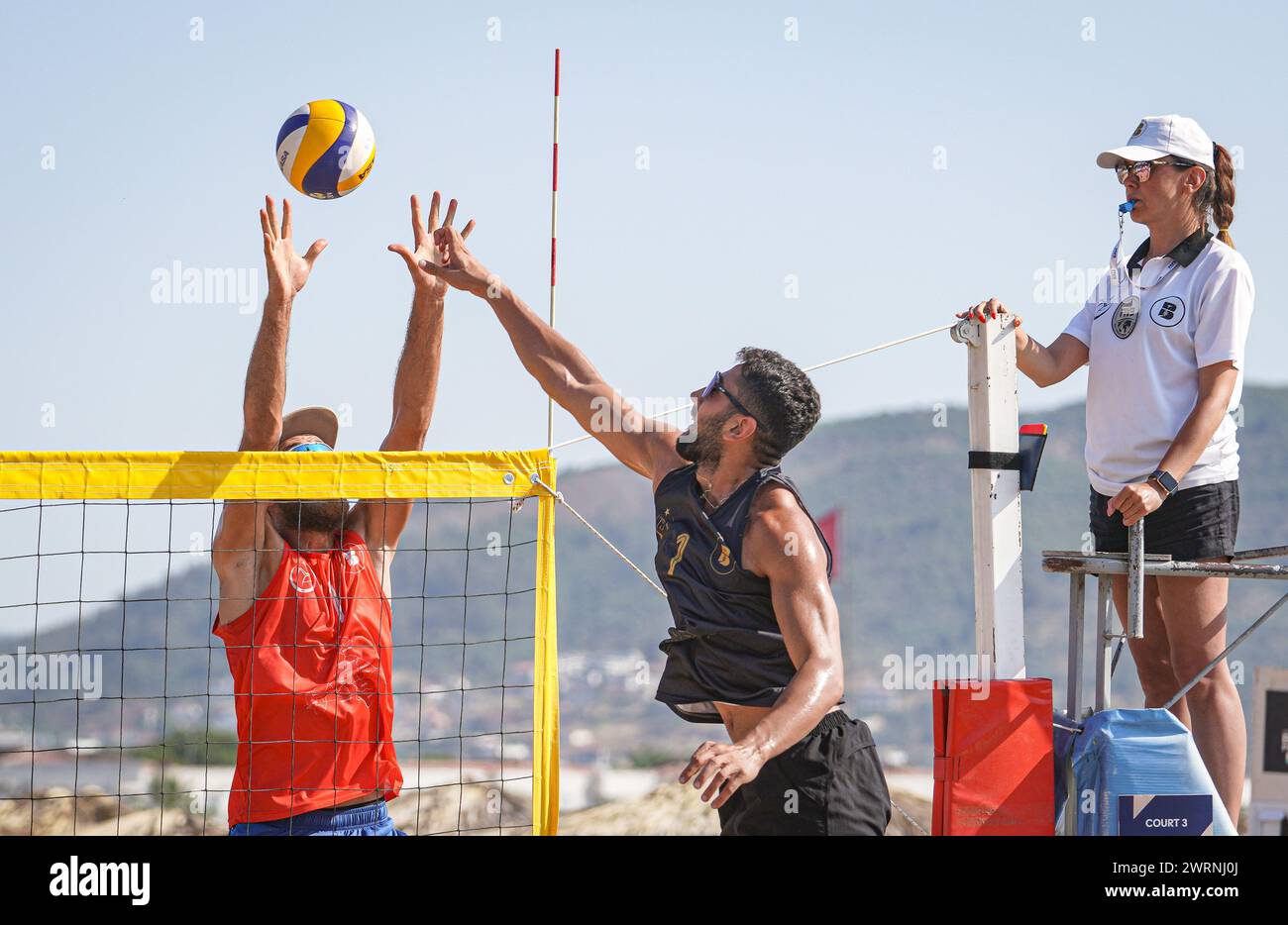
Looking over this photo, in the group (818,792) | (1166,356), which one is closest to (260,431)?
(818,792)

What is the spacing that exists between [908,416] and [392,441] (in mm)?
135640

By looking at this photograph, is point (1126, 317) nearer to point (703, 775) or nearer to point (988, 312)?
point (988, 312)

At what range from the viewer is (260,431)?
4480 millimetres

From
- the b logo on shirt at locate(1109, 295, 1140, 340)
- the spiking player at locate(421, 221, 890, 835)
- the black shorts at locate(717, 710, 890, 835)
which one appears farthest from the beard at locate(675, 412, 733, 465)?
the b logo on shirt at locate(1109, 295, 1140, 340)

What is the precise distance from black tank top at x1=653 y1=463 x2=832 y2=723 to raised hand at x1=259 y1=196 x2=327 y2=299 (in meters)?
1.61

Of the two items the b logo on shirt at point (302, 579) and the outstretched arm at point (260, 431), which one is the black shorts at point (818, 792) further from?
the outstretched arm at point (260, 431)

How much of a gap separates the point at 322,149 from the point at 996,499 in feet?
9.51

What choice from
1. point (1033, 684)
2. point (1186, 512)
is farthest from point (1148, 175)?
point (1033, 684)

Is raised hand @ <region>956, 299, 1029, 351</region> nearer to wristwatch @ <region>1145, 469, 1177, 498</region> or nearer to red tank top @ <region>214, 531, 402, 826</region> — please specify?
wristwatch @ <region>1145, 469, 1177, 498</region>

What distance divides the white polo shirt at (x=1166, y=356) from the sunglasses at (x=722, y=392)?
48.8 inches

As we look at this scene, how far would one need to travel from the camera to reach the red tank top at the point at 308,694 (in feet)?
13.8

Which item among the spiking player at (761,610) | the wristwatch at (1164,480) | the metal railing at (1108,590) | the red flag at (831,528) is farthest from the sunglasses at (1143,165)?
the red flag at (831,528)

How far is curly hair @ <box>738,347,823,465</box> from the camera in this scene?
3.80 meters

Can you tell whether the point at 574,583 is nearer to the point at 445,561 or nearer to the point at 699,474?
the point at 445,561
